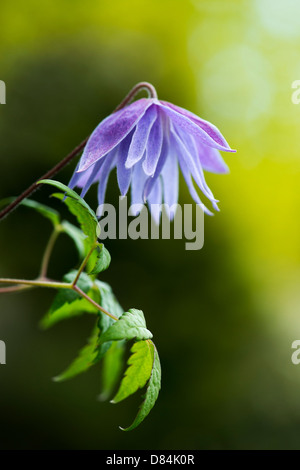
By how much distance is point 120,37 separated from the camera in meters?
3.60

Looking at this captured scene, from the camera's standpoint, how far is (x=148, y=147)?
83 cm

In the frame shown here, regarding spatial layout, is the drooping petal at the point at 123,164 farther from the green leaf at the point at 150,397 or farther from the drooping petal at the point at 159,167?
the green leaf at the point at 150,397

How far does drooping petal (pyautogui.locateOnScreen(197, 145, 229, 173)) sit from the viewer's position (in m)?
0.97

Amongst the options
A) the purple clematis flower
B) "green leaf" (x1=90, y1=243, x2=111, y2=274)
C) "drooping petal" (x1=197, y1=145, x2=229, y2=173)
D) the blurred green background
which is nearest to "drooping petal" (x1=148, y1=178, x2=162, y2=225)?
the purple clematis flower

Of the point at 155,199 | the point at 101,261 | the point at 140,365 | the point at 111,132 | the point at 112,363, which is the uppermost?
the point at 111,132

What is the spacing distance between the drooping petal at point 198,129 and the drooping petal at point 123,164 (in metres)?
0.09

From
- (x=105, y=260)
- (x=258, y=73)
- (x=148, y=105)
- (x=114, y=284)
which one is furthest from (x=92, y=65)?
(x=105, y=260)

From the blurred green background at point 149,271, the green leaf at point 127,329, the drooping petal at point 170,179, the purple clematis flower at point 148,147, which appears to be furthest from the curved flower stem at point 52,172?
the blurred green background at point 149,271

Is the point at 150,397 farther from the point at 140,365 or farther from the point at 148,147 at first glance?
the point at 148,147

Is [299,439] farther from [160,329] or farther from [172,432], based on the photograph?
[160,329]

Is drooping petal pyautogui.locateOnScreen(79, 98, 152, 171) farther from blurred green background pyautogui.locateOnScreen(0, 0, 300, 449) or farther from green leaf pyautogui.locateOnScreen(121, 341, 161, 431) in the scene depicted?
blurred green background pyautogui.locateOnScreen(0, 0, 300, 449)

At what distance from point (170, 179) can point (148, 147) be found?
0.15 metres

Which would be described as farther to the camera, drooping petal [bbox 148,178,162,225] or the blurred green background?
the blurred green background

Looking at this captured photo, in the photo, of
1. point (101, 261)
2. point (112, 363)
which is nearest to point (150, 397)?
point (101, 261)
